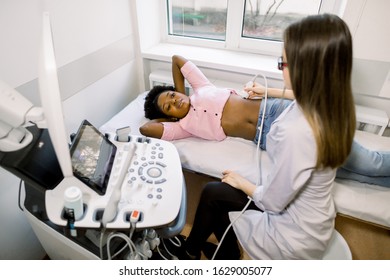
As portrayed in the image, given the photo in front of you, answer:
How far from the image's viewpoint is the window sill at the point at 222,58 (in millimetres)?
1777

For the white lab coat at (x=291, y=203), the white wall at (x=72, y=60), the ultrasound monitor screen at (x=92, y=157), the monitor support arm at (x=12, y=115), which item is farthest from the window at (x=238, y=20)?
the monitor support arm at (x=12, y=115)

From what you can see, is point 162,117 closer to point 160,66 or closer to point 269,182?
point 160,66

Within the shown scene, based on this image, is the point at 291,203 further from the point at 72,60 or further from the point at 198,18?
the point at 198,18

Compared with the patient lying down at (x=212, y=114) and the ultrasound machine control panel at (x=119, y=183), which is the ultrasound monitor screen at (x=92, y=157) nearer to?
the ultrasound machine control panel at (x=119, y=183)

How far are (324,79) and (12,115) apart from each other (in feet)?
2.80

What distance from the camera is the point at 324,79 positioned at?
765 millimetres

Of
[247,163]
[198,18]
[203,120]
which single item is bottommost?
[247,163]

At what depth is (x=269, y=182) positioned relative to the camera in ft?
3.24

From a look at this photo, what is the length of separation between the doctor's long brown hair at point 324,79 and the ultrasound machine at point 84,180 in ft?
1.65

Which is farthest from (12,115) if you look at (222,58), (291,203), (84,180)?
(222,58)

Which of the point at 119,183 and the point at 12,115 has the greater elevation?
the point at 12,115

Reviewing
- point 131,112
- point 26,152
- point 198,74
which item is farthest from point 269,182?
point 131,112

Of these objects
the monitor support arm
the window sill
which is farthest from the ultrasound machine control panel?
the window sill

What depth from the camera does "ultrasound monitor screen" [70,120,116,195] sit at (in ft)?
2.96
